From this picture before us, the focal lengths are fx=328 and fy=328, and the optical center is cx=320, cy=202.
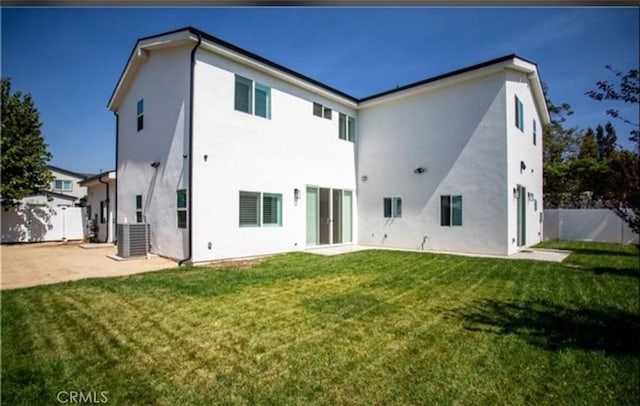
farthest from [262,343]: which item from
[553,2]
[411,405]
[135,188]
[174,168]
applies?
[135,188]

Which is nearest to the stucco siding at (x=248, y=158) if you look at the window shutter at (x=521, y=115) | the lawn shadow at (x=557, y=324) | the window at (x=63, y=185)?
the lawn shadow at (x=557, y=324)

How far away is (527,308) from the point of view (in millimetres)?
4922

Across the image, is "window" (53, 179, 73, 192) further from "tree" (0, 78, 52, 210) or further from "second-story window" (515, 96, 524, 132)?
"second-story window" (515, 96, 524, 132)

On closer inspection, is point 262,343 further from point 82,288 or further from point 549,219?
point 549,219

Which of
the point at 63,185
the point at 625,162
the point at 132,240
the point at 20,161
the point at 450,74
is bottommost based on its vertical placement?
the point at 132,240

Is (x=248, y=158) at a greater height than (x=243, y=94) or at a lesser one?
lesser

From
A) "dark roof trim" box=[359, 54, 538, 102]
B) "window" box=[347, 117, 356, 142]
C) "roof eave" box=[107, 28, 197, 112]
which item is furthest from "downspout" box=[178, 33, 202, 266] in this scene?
"dark roof trim" box=[359, 54, 538, 102]

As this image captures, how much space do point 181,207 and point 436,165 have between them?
28.1 feet

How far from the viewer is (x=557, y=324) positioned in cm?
423

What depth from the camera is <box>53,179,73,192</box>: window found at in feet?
79.9

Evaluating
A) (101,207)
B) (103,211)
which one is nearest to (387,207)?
(103,211)

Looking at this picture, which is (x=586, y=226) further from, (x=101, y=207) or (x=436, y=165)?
(x=101, y=207)

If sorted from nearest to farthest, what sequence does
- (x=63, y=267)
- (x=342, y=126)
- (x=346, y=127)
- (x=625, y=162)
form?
(x=625, y=162), (x=63, y=267), (x=342, y=126), (x=346, y=127)

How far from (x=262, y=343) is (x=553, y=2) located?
371cm
